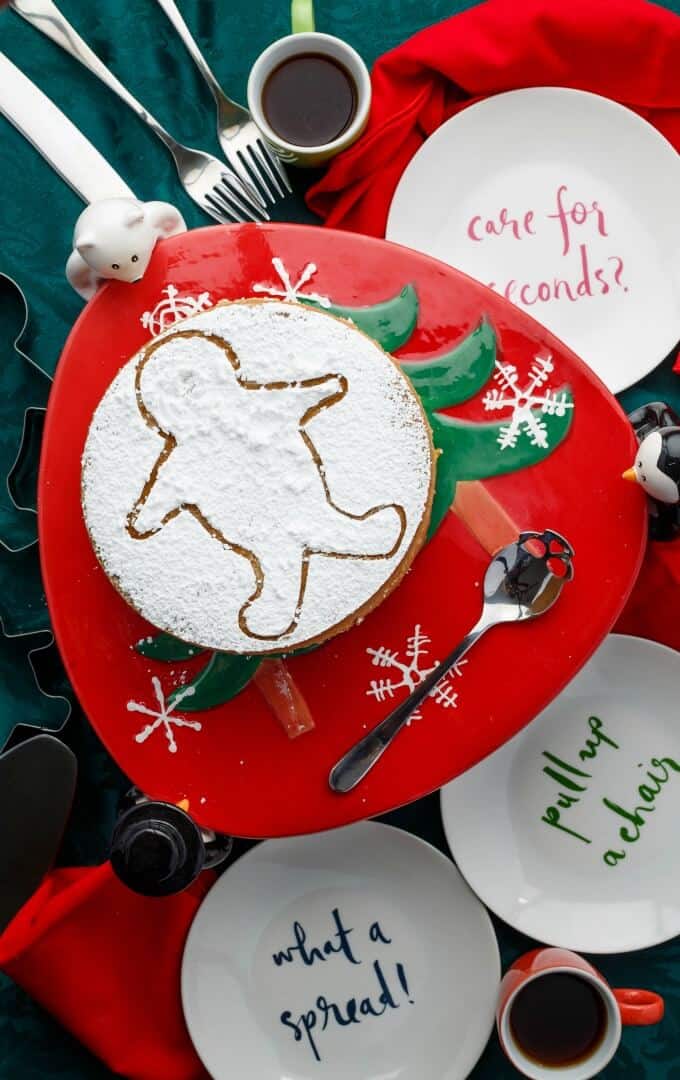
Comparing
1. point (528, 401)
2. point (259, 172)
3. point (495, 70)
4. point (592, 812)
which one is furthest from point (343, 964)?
point (495, 70)

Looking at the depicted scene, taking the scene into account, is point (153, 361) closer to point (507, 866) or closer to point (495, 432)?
point (495, 432)

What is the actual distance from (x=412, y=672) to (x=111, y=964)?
0.54 m

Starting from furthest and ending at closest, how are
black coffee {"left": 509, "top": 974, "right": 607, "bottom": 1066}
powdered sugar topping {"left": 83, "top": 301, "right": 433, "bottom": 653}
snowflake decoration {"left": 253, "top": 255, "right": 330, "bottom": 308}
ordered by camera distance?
black coffee {"left": 509, "top": 974, "right": 607, "bottom": 1066} → snowflake decoration {"left": 253, "top": 255, "right": 330, "bottom": 308} → powdered sugar topping {"left": 83, "top": 301, "right": 433, "bottom": 653}

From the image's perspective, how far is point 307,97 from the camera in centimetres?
119

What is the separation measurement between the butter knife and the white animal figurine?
183mm

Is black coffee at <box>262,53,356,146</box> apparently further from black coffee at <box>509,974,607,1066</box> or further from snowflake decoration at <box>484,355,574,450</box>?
black coffee at <box>509,974,607,1066</box>

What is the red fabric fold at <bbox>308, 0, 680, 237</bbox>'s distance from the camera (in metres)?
1.19

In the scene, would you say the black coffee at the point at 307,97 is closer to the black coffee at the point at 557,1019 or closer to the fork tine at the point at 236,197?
the fork tine at the point at 236,197

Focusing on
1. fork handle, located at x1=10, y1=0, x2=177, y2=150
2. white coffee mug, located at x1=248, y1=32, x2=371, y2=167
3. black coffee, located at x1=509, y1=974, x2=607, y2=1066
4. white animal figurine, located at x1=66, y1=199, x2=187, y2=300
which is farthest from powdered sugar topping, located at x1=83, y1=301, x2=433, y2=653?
black coffee, located at x1=509, y1=974, x2=607, y2=1066

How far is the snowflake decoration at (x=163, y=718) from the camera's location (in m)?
1.06

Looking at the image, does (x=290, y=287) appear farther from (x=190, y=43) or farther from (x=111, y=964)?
(x=111, y=964)

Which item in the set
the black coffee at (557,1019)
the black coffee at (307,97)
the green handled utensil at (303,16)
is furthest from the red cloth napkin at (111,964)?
the green handled utensil at (303,16)

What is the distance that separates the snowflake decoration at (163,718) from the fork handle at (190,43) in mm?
743

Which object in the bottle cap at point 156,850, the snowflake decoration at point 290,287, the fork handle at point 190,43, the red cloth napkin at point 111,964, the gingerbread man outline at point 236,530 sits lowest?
the red cloth napkin at point 111,964
